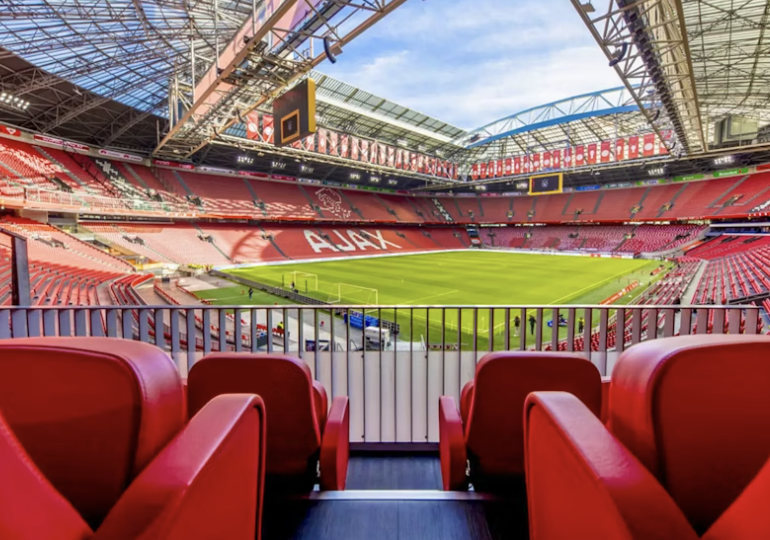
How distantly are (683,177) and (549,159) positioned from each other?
1772cm

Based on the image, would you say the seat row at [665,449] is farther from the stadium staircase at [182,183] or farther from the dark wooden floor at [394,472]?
the stadium staircase at [182,183]

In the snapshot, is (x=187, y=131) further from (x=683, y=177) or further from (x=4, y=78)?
(x=683, y=177)

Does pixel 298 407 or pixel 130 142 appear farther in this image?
pixel 130 142

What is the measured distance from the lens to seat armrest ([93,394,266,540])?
78 centimetres

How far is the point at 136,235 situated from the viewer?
26781 mm

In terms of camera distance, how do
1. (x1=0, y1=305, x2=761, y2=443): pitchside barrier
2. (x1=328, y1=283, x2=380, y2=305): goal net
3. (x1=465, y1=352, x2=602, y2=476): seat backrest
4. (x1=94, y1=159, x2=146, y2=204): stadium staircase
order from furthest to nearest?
(x1=94, y1=159, x2=146, y2=204): stadium staircase, (x1=328, y1=283, x2=380, y2=305): goal net, (x1=0, y1=305, x2=761, y2=443): pitchside barrier, (x1=465, y1=352, x2=602, y2=476): seat backrest

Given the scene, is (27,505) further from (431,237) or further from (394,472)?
(431,237)

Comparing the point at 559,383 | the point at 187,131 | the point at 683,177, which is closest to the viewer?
the point at 559,383

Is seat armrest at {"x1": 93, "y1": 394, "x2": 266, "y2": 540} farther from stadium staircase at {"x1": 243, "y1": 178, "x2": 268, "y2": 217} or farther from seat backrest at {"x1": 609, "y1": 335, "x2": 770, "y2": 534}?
stadium staircase at {"x1": 243, "y1": 178, "x2": 268, "y2": 217}

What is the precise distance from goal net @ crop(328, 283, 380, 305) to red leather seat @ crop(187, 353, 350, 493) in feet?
45.4

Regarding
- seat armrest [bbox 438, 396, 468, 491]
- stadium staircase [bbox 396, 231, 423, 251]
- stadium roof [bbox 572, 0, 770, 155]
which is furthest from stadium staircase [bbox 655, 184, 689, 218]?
seat armrest [bbox 438, 396, 468, 491]

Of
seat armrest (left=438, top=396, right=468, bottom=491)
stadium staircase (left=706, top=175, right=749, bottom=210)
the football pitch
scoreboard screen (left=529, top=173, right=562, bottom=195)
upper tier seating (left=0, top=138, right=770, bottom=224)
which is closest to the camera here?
seat armrest (left=438, top=396, right=468, bottom=491)

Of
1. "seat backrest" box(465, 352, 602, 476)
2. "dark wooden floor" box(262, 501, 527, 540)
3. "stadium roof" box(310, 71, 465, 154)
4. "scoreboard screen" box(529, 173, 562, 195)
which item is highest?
"stadium roof" box(310, 71, 465, 154)

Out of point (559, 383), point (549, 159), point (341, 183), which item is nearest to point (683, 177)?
point (549, 159)
